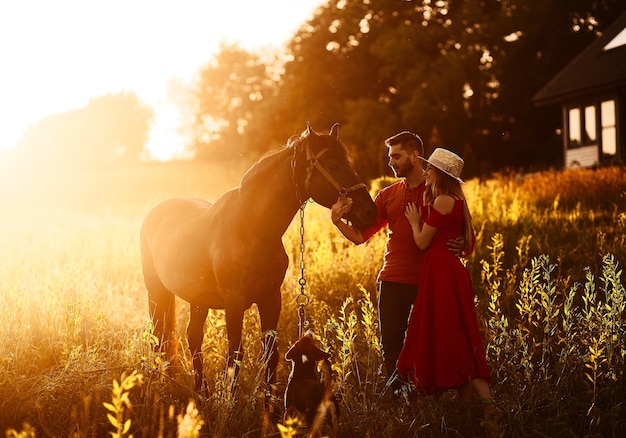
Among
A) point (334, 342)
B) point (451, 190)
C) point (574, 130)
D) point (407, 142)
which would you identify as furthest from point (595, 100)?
point (451, 190)

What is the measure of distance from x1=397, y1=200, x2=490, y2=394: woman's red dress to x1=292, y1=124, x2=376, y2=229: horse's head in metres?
0.46

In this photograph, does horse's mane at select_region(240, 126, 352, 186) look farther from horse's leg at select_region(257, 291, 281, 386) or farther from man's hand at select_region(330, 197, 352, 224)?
horse's leg at select_region(257, 291, 281, 386)

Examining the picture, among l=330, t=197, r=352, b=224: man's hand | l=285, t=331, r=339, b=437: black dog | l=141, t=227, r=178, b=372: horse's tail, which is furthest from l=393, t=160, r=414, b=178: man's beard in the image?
l=141, t=227, r=178, b=372: horse's tail

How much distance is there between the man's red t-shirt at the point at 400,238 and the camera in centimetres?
484

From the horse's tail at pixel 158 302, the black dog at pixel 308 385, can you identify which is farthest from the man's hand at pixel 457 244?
the horse's tail at pixel 158 302

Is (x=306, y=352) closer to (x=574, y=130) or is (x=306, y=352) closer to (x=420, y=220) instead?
(x=420, y=220)

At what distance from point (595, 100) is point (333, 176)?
2268 centimetres

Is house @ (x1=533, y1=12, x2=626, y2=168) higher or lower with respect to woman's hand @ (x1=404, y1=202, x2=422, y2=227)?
higher

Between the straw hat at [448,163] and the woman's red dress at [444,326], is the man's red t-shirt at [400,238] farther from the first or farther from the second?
the straw hat at [448,163]

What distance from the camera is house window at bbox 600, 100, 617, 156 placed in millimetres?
23359

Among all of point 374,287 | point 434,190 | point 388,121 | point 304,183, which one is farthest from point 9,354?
point 388,121

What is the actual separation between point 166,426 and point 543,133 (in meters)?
31.3

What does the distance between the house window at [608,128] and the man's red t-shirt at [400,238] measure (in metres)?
20.9

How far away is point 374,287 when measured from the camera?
7.92 metres
